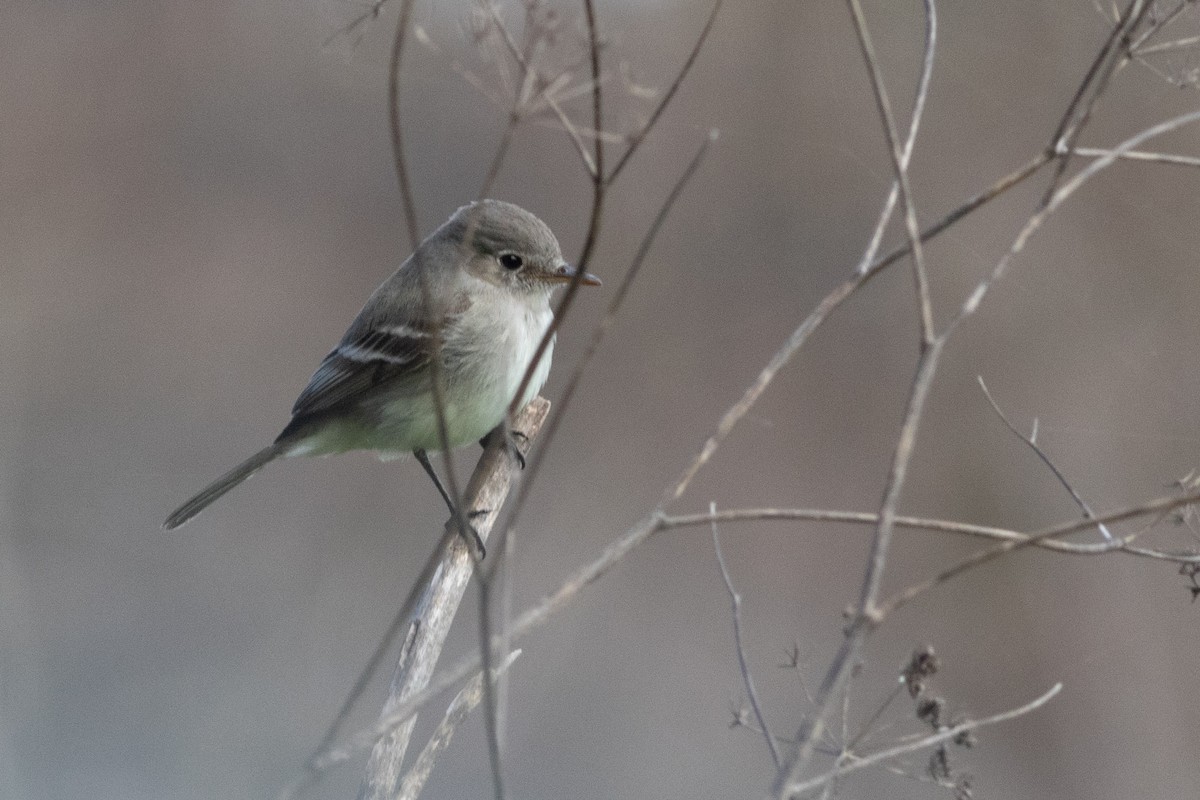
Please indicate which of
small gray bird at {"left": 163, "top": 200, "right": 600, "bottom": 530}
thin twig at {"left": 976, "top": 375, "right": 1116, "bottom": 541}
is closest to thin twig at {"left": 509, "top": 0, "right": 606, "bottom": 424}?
thin twig at {"left": 976, "top": 375, "right": 1116, "bottom": 541}

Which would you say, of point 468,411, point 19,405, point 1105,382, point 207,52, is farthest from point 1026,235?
point 207,52

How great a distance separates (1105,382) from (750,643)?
7.41 ft

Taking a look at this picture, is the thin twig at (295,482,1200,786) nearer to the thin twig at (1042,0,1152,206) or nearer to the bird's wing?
the thin twig at (1042,0,1152,206)

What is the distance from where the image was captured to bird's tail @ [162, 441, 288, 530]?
12.6 feet

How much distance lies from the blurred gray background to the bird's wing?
105 centimetres

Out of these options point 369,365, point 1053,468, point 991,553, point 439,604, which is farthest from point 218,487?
point 991,553

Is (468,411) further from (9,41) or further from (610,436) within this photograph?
(9,41)

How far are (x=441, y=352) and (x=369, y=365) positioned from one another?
1.04 feet

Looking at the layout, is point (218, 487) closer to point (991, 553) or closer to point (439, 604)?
point (439, 604)

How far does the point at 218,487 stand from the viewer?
3.90 meters

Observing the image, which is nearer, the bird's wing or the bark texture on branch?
the bark texture on branch

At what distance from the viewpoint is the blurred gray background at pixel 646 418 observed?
590 cm

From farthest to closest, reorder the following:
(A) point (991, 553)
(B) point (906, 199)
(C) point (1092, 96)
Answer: (C) point (1092, 96)
(B) point (906, 199)
(A) point (991, 553)

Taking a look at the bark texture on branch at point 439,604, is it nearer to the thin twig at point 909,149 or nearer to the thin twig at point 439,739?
the thin twig at point 439,739
